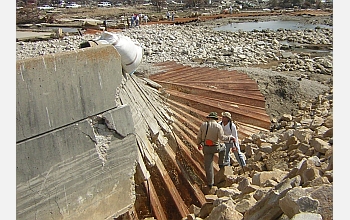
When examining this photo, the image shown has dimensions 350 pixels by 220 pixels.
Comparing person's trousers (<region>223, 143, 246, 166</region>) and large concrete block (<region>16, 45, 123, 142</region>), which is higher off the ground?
large concrete block (<region>16, 45, 123, 142</region>)

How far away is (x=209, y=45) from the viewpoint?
1647cm

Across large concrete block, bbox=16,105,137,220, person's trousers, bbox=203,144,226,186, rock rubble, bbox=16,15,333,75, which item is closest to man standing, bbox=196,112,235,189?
person's trousers, bbox=203,144,226,186

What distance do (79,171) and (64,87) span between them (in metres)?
0.90

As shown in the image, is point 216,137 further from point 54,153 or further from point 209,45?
point 209,45

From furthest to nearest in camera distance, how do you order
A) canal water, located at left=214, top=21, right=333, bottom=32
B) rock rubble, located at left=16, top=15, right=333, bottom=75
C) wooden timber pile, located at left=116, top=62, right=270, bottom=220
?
canal water, located at left=214, top=21, right=333, bottom=32 → rock rubble, located at left=16, top=15, right=333, bottom=75 → wooden timber pile, located at left=116, top=62, right=270, bottom=220

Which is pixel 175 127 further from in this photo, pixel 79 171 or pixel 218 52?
pixel 218 52

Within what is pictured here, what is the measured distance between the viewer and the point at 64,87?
3.79 m

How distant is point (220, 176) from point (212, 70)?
16.3ft

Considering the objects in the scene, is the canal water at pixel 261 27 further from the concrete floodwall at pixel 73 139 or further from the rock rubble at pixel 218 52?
the concrete floodwall at pixel 73 139

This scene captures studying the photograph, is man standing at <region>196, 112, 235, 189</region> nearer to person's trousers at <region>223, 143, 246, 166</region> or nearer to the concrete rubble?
person's trousers at <region>223, 143, 246, 166</region>

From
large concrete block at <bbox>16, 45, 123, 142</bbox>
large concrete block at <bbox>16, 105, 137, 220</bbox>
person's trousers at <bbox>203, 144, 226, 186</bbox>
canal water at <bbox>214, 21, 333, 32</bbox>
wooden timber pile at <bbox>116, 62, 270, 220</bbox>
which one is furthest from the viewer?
canal water at <bbox>214, 21, 333, 32</bbox>

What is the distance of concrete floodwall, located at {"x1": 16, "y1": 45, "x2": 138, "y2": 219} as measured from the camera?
11.6 feet

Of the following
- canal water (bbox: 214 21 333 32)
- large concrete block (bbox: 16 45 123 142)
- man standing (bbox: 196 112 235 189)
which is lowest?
man standing (bbox: 196 112 235 189)

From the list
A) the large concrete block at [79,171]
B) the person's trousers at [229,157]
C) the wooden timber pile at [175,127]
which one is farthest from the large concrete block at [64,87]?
the person's trousers at [229,157]
